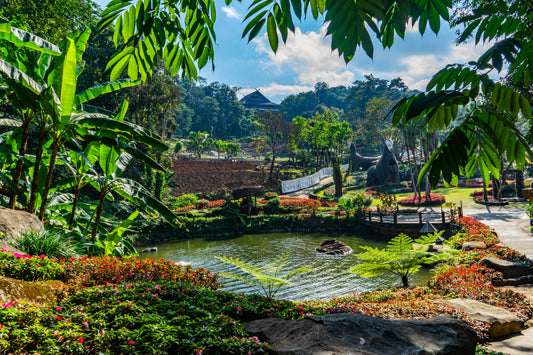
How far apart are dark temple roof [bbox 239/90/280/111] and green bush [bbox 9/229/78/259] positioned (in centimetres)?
7963

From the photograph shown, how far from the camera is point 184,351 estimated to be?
2627 millimetres

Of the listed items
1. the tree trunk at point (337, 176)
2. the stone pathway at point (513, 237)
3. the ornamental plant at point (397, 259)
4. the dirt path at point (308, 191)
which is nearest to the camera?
the stone pathway at point (513, 237)

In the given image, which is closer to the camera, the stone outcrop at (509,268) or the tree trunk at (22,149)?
the tree trunk at (22,149)

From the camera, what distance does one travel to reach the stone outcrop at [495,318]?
479 centimetres

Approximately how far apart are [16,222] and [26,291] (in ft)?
8.83

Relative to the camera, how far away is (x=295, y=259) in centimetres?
1502

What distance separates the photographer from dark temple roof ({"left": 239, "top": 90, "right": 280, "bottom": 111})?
83500mm

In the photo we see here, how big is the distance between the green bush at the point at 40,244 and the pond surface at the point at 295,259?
4.06 m

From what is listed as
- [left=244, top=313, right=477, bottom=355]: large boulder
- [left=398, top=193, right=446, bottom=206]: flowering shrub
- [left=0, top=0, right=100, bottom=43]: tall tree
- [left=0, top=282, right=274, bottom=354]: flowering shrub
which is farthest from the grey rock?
[left=398, top=193, right=446, bottom=206]: flowering shrub

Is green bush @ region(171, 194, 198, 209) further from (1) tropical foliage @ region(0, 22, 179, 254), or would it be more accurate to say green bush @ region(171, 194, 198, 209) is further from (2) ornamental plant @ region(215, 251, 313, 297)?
(2) ornamental plant @ region(215, 251, 313, 297)

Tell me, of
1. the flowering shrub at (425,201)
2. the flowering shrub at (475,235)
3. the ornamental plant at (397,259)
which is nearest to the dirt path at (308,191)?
the flowering shrub at (425,201)

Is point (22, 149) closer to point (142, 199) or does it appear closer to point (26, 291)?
point (142, 199)

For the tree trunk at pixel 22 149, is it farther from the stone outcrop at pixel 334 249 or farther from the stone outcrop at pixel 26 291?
the stone outcrop at pixel 334 249

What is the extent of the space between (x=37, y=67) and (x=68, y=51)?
5.56 ft
